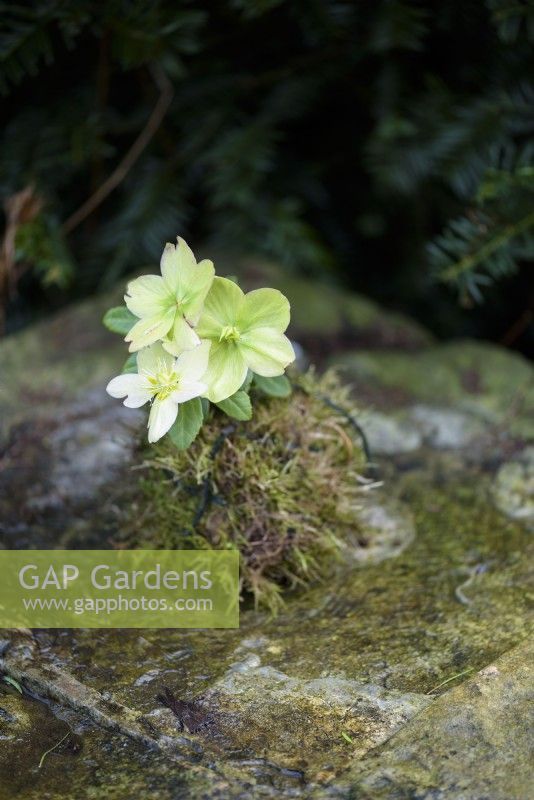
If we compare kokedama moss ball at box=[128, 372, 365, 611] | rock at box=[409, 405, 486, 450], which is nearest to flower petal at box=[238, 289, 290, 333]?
kokedama moss ball at box=[128, 372, 365, 611]

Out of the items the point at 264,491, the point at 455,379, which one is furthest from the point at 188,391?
the point at 455,379

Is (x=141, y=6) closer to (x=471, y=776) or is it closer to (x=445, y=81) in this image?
(x=445, y=81)

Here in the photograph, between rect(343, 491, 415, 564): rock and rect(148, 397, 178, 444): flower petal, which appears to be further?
rect(343, 491, 415, 564): rock

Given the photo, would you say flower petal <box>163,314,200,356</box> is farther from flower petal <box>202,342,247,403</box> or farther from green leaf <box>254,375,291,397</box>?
green leaf <box>254,375,291,397</box>

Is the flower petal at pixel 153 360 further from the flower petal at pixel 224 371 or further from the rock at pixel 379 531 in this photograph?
the rock at pixel 379 531

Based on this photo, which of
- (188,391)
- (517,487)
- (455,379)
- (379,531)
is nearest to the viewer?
(188,391)

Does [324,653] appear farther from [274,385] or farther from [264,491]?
[274,385]

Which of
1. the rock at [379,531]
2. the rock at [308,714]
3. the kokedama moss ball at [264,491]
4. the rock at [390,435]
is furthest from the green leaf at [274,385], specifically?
the rock at [390,435]
